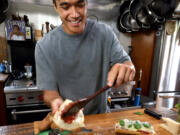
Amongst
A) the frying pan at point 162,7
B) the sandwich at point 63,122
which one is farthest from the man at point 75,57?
the frying pan at point 162,7

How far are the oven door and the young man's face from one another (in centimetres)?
111

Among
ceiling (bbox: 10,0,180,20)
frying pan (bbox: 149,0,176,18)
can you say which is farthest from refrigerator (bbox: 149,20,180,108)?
ceiling (bbox: 10,0,180,20)

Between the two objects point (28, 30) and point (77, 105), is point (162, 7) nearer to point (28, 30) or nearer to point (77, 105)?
point (77, 105)

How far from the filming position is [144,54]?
2.02 metres

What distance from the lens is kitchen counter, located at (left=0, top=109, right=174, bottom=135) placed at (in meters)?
0.75

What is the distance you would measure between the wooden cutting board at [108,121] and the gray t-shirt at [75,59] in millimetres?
191

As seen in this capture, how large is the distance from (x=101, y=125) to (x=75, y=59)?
1.56ft

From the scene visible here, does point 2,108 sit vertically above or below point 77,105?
below

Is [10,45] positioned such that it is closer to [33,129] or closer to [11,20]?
[11,20]

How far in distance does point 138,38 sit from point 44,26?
1.60 meters

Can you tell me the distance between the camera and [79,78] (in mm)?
842

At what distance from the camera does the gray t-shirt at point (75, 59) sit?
81 centimetres

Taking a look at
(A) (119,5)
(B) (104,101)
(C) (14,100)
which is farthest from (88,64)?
(A) (119,5)

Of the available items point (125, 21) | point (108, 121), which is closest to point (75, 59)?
point (108, 121)
